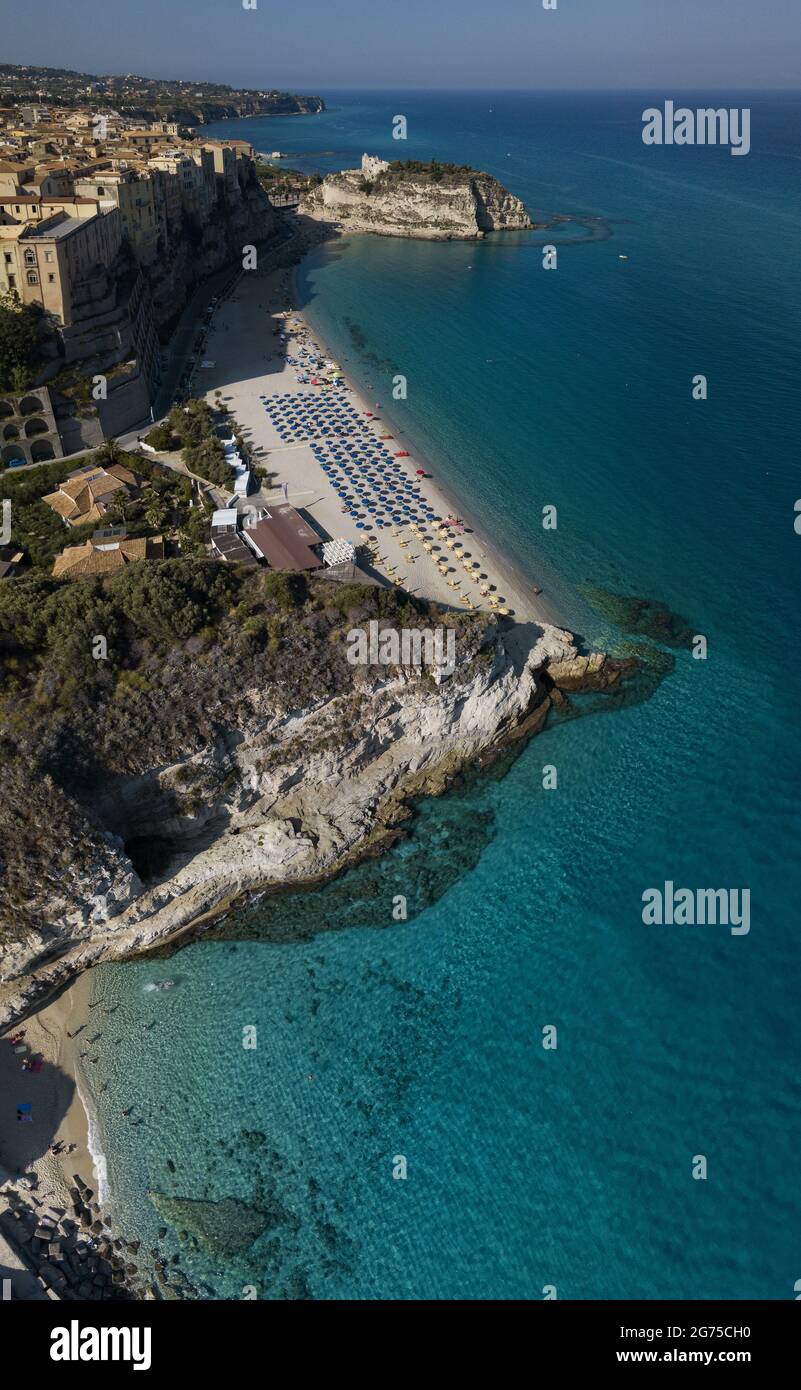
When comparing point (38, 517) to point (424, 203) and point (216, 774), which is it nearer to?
point (216, 774)

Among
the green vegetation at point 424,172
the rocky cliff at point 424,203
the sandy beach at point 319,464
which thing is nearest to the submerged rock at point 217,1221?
the sandy beach at point 319,464

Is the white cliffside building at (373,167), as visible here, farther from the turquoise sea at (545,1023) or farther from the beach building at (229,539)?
the beach building at (229,539)

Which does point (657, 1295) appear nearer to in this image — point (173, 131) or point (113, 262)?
point (113, 262)

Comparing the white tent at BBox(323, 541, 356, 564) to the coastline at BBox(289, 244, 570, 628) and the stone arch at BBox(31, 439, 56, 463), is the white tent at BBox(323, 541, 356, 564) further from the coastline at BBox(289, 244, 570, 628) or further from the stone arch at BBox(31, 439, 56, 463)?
the stone arch at BBox(31, 439, 56, 463)

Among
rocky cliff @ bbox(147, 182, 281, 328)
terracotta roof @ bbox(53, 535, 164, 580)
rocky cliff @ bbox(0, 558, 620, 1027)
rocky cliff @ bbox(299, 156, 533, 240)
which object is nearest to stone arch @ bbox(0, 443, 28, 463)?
terracotta roof @ bbox(53, 535, 164, 580)

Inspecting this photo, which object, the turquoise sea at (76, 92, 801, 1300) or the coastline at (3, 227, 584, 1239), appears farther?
the coastline at (3, 227, 584, 1239)

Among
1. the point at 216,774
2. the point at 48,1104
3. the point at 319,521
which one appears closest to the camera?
the point at 48,1104

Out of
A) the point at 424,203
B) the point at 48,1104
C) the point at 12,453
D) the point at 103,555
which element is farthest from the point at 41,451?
the point at 424,203
